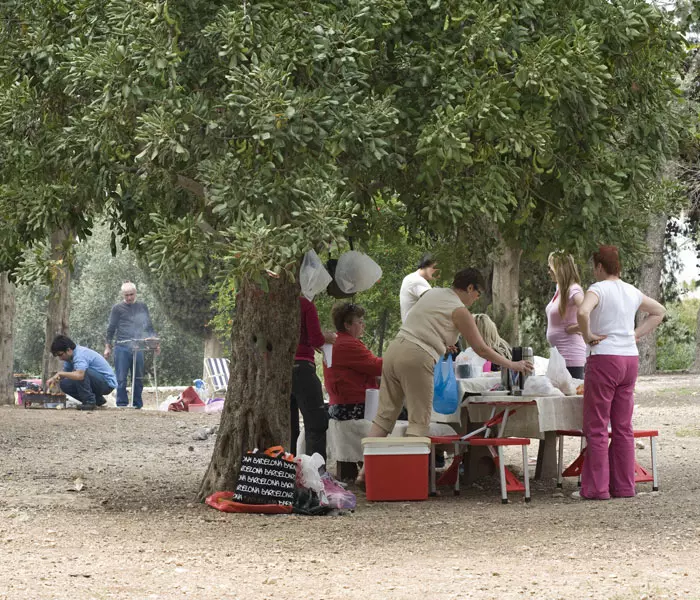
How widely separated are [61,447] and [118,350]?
18.4 feet

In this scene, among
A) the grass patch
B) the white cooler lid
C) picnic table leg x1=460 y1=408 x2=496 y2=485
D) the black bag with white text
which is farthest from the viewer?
the grass patch

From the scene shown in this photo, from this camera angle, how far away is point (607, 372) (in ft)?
28.1

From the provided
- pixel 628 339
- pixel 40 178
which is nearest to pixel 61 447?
pixel 40 178

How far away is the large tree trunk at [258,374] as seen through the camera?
8609 mm

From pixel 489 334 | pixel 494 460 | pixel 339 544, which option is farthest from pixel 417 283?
pixel 339 544

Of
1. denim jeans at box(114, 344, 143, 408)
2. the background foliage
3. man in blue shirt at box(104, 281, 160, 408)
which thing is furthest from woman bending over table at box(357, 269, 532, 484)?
the background foliage

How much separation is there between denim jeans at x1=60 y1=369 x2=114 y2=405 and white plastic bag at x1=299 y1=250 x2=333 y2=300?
8984mm

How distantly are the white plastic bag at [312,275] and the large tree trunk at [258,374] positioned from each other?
0.14 meters

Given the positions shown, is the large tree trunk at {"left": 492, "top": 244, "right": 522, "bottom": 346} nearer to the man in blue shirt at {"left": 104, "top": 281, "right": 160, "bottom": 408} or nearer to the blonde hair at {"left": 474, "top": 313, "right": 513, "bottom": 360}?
the man in blue shirt at {"left": 104, "top": 281, "right": 160, "bottom": 408}

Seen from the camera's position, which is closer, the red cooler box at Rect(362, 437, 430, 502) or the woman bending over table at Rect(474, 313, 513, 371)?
the red cooler box at Rect(362, 437, 430, 502)

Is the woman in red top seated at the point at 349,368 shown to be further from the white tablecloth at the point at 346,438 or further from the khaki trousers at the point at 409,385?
the khaki trousers at the point at 409,385

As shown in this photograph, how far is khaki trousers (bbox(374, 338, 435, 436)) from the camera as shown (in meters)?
9.01

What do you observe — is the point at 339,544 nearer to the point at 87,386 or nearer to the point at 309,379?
the point at 309,379

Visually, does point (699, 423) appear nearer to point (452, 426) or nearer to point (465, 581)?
point (452, 426)
